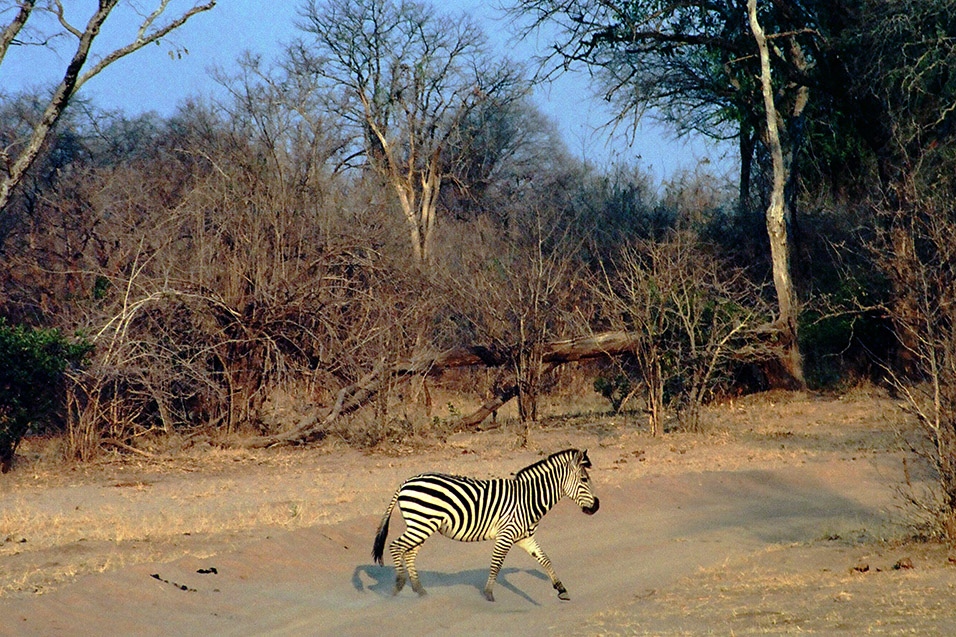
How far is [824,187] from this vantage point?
2967 cm

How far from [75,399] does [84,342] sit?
0.94 m

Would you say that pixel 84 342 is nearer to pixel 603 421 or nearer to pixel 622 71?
pixel 603 421

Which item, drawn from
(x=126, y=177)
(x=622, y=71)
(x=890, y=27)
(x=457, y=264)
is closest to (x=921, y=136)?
(x=890, y=27)

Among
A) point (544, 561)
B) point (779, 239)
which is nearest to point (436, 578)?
point (544, 561)

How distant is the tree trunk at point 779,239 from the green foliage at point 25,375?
637 inches

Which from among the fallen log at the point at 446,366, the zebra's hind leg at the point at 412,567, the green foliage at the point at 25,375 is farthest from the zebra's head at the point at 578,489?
the green foliage at the point at 25,375

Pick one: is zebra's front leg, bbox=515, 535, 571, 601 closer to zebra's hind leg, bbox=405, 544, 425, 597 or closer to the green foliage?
zebra's hind leg, bbox=405, 544, 425, 597

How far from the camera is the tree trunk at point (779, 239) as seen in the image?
24.0 metres

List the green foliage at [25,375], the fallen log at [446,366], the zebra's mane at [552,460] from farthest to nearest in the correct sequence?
the fallen log at [446,366], the green foliage at [25,375], the zebra's mane at [552,460]

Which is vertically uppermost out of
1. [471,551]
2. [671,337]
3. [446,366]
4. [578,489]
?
[671,337]

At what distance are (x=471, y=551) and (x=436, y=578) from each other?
1.36m

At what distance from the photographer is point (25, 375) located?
14.9m

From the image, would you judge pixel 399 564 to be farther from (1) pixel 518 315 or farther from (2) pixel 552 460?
(1) pixel 518 315

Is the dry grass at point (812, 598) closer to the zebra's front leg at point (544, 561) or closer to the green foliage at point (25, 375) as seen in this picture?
the zebra's front leg at point (544, 561)
